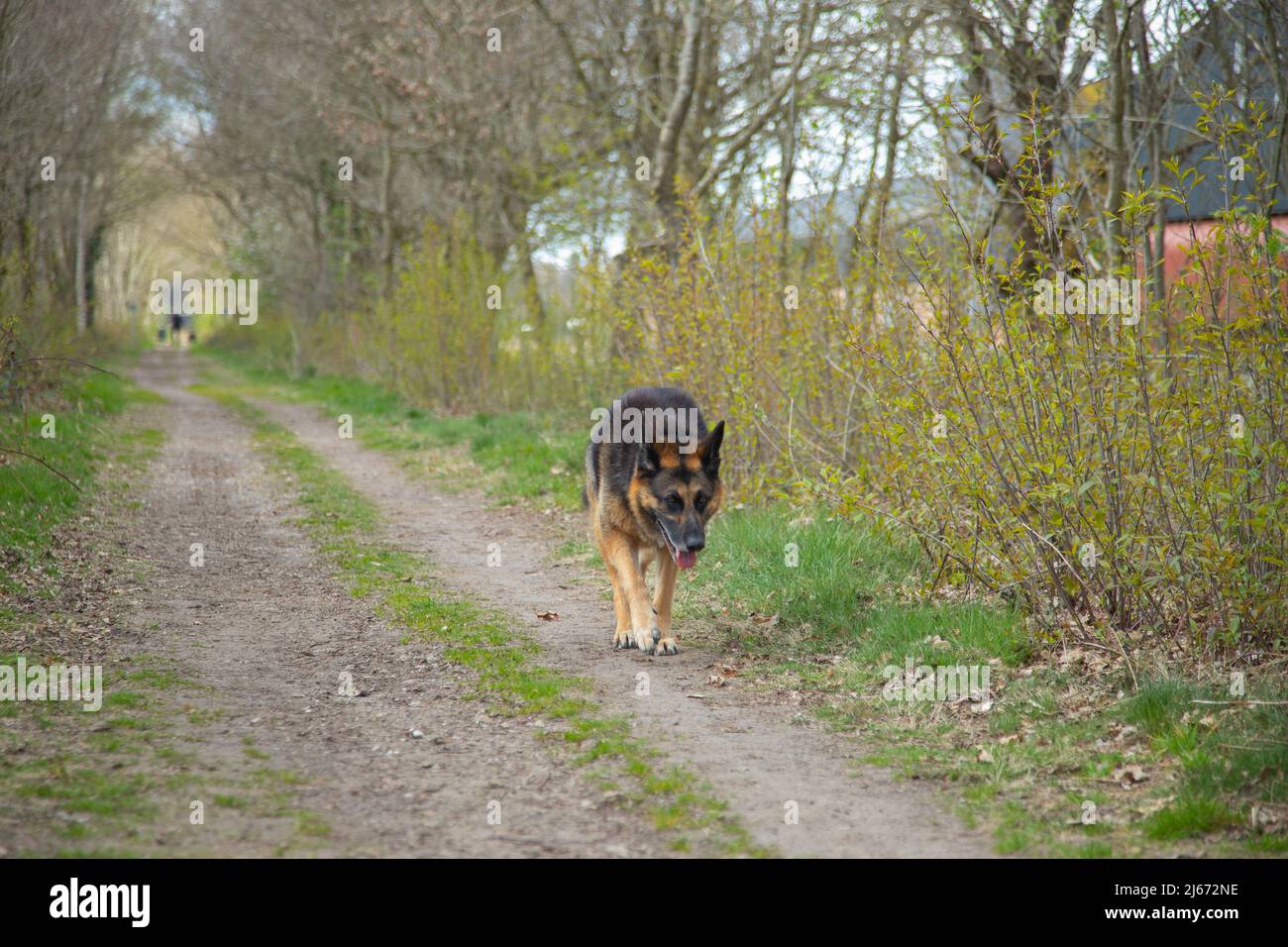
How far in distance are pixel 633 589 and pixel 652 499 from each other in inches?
26.1

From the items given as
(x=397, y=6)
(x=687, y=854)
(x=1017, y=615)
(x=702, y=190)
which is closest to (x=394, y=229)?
(x=397, y=6)

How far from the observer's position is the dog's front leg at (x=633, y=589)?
23.6 ft

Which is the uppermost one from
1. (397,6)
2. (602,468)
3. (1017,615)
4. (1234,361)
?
(397,6)

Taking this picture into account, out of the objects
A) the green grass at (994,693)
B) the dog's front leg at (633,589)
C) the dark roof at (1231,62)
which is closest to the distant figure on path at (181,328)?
the green grass at (994,693)

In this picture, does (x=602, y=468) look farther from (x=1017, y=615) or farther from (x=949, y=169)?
(x=949, y=169)

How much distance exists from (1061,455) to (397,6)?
19588mm

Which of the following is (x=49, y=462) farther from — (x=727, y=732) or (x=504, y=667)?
(x=727, y=732)

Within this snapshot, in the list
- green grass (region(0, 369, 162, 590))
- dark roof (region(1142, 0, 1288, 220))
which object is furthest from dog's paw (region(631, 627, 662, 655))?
dark roof (region(1142, 0, 1288, 220))

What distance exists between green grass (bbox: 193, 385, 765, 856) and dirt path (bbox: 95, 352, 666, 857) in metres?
0.18

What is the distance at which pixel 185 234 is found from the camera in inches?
2361

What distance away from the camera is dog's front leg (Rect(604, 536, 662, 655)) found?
7207 mm

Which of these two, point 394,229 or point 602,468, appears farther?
point 394,229
